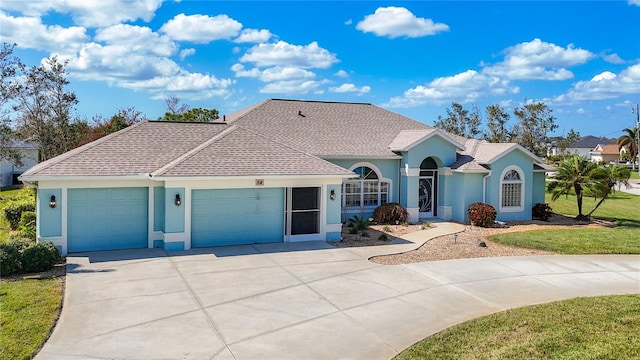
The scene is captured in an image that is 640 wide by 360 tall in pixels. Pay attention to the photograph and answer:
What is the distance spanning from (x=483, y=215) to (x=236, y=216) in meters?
11.4

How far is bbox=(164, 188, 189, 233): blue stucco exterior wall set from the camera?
15.6 metres

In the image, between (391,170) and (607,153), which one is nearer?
(391,170)

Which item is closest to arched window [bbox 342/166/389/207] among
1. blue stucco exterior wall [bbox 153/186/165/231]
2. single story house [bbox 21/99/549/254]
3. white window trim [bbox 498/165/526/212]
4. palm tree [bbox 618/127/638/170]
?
single story house [bbox 21/99/549/254]

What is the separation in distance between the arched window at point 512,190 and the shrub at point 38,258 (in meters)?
19.3

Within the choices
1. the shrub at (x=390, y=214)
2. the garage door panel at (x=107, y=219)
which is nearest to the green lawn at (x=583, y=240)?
the shrub at (x=390, y=214)

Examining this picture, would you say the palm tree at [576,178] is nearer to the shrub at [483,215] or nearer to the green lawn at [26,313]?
the shrub at [483,215]

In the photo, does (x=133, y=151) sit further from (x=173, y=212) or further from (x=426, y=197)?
(x=426, y=197)

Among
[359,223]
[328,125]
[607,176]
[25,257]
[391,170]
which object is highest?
[328,125]

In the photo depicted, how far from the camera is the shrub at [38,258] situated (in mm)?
→ 12727

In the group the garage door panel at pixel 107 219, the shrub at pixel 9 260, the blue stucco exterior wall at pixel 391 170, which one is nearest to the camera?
the shrub at pixel 9 260

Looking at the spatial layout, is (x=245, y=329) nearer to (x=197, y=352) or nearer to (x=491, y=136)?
(x=197, y=352)

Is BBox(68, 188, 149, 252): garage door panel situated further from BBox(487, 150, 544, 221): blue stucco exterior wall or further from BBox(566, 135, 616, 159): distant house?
BBox(566, 135, 616, 159): distant house

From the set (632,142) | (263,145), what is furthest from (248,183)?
(632,142)

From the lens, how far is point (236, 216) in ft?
54.9
